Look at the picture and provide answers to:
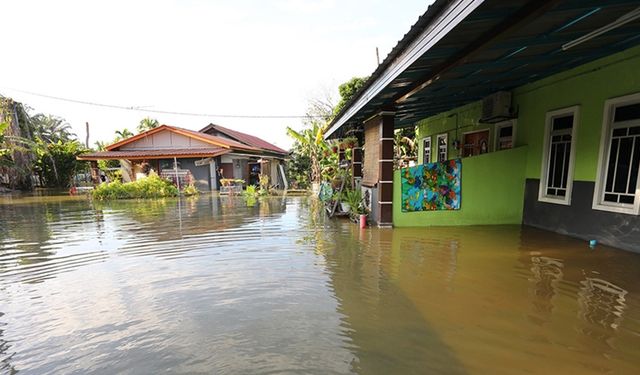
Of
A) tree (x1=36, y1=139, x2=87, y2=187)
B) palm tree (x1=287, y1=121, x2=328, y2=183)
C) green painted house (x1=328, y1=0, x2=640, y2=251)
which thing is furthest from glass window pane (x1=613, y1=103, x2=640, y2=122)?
tree (x1=36, y1=139, x2=87, y2=187)

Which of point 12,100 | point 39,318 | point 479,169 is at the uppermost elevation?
point 12,100

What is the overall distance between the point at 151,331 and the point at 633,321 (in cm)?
489

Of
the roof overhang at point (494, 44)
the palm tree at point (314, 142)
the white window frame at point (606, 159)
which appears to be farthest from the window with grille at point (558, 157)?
the palm tree at point (314, 142)

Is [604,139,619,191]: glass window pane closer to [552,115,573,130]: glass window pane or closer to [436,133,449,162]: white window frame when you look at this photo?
[552,115,573,130]: glass window pane

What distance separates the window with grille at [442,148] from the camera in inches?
441

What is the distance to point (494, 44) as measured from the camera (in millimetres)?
3842

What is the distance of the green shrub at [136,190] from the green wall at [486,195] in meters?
13.9

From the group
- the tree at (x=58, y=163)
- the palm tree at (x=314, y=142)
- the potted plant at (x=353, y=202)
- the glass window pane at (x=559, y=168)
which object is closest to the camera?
the glass window pane at (x=559, y=168)

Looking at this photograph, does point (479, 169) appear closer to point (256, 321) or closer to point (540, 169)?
point (540, 169)

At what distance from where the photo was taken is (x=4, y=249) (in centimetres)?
631

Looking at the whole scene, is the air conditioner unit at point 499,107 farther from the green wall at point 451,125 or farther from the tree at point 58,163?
the tree at point 58,163

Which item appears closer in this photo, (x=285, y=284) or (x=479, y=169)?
(x=285, y=284)

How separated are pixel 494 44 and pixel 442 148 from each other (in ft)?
26.4

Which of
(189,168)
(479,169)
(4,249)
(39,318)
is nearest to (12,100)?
(189,168)
